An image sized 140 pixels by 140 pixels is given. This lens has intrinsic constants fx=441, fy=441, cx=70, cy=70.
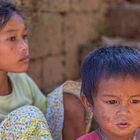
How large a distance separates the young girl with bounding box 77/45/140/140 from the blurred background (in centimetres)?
160

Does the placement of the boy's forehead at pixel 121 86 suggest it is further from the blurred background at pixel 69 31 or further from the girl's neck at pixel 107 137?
the blurred background at pixel 69 31

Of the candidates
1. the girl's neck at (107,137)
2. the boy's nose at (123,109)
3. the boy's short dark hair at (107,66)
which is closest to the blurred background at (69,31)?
the boy's short dark hair at (107,66)

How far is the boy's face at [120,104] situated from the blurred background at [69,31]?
1753mm

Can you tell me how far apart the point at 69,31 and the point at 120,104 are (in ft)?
9.17

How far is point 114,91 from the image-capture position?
2.36m

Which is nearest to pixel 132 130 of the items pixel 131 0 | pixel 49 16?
pixel 49 16

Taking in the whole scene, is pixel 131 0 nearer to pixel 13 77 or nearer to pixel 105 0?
pixel 105 0

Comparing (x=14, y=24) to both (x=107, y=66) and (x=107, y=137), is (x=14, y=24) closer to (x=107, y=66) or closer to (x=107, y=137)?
(x=107, y=66)

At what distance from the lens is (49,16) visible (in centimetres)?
459

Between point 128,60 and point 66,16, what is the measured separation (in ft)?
8.55

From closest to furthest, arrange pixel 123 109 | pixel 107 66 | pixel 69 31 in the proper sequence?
pixel 123 109 → pixel 107 66 → pixel 69 31

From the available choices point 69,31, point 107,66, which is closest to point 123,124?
point 107,66

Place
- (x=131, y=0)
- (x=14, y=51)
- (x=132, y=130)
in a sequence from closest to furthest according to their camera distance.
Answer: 1. (x=132, y=130)
2. (x=14, y=51)
3. (x=131, y=0)

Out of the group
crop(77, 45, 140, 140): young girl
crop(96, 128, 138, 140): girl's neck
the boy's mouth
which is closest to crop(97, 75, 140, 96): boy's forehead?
crop(77, 45, 140, 140): young girl
